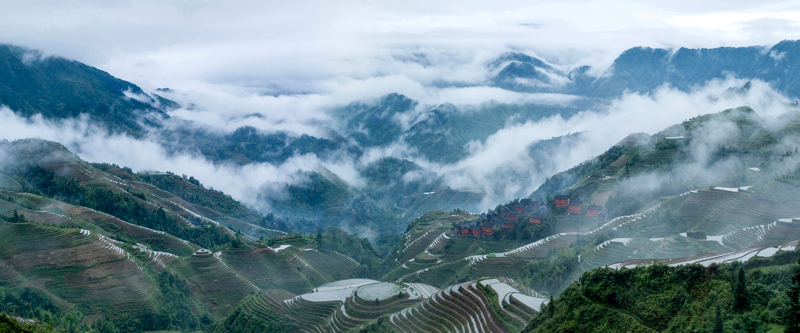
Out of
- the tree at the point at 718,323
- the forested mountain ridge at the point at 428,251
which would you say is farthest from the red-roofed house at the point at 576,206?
the tree at the point at 718,323

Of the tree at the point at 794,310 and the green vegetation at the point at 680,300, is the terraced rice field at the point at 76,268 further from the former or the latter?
the tree at the point at 794,310

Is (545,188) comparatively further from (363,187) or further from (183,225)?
(363,187)

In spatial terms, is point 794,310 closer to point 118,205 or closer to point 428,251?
point 428,251

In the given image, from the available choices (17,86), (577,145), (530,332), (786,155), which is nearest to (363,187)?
(577,145)

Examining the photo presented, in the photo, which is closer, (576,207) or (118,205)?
(576,207)

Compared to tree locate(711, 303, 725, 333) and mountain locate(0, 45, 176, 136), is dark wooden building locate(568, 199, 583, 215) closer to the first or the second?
tree locate(711, 303, 725, 333)

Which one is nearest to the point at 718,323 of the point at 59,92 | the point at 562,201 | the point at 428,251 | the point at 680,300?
Result: the point at 680,300
